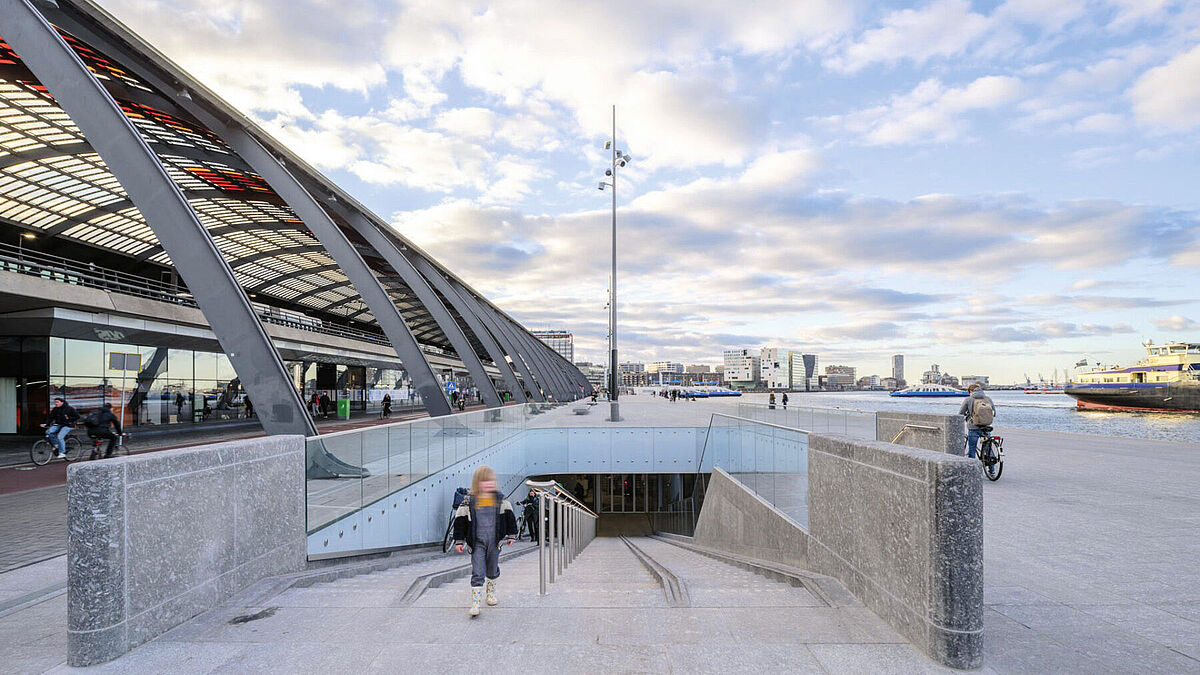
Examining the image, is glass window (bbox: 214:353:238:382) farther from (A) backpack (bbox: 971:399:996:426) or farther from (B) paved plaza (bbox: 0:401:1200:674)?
(A) backpack (bbox: 971:399:996:426)

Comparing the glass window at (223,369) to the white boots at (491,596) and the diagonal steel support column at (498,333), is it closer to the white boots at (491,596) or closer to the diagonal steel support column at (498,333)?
the diagonal steel support column at (498,333)

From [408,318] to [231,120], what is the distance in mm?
46492

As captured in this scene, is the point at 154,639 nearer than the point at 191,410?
Yes

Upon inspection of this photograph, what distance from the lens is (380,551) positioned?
9.02 meters

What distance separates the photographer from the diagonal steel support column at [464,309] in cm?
2750

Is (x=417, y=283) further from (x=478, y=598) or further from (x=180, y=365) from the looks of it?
(x=478, y=598)

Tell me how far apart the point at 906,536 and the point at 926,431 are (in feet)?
16.8

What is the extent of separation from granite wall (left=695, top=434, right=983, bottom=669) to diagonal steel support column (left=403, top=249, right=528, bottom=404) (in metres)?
24.0

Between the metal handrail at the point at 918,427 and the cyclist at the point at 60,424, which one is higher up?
the metal handrail at the point at 918,427

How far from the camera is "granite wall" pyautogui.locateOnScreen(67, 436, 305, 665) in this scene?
3.67m

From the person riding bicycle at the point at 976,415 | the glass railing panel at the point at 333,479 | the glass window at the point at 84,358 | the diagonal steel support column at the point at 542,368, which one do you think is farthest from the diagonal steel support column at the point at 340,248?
the diagonal steel support column at the point at 542,368

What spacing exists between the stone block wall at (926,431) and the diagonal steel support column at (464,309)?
2108 centimetres

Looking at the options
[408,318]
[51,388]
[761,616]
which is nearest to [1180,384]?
[408,318]

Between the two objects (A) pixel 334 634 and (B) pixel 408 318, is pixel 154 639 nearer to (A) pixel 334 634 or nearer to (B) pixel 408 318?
(A) pixel 334 634
